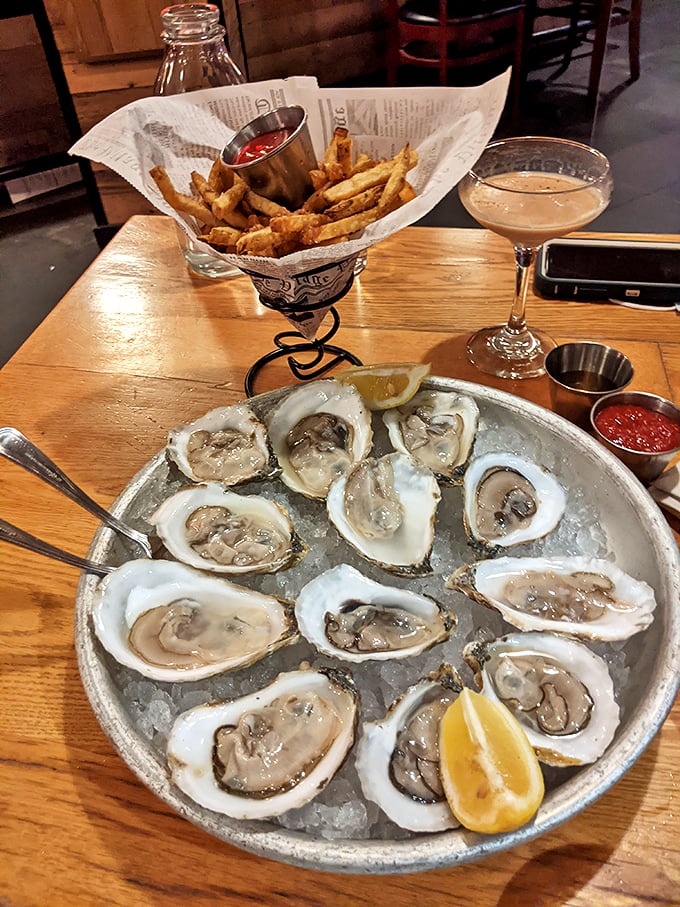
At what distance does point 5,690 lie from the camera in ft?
2.60

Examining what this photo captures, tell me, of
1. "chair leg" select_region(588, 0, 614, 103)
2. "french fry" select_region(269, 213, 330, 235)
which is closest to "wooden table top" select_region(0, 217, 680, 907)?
"french fry" select_region(269, 213, 330, 235)

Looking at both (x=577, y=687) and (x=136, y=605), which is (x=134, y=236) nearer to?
(x=136, y=605)

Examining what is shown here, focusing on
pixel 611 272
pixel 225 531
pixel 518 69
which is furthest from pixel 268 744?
pixel 518 69

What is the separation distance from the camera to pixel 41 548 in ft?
2.52

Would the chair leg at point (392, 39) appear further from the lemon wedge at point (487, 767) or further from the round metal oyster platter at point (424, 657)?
the lemon wedge at point (487, 767)

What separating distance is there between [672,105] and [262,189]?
13.1 ft

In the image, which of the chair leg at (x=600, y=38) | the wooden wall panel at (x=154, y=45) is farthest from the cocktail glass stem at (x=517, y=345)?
the chair leg at (x=600, y=38)

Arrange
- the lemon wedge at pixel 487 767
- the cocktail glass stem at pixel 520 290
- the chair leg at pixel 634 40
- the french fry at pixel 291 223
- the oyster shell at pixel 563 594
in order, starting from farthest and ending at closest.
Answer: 1. the chair leg at pixel 634 40
2. the cocktail glass stem at pixel 520 290
3. the french fry at pixel 291 223
4. the oyster shell at pixel 563 594
5. the lemon wedge at pixel 487 767

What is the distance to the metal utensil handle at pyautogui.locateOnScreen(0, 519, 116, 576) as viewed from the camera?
75 cm

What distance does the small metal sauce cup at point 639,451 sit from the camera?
90 centimetres

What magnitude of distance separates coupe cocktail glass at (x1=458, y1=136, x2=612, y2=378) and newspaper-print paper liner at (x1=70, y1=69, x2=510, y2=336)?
99 millimetres

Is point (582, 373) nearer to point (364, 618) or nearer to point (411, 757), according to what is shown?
point (364, 618)

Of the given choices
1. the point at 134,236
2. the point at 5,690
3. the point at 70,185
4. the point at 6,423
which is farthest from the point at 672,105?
the point at 5,690

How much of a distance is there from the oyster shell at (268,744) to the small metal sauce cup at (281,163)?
680 millimetres
